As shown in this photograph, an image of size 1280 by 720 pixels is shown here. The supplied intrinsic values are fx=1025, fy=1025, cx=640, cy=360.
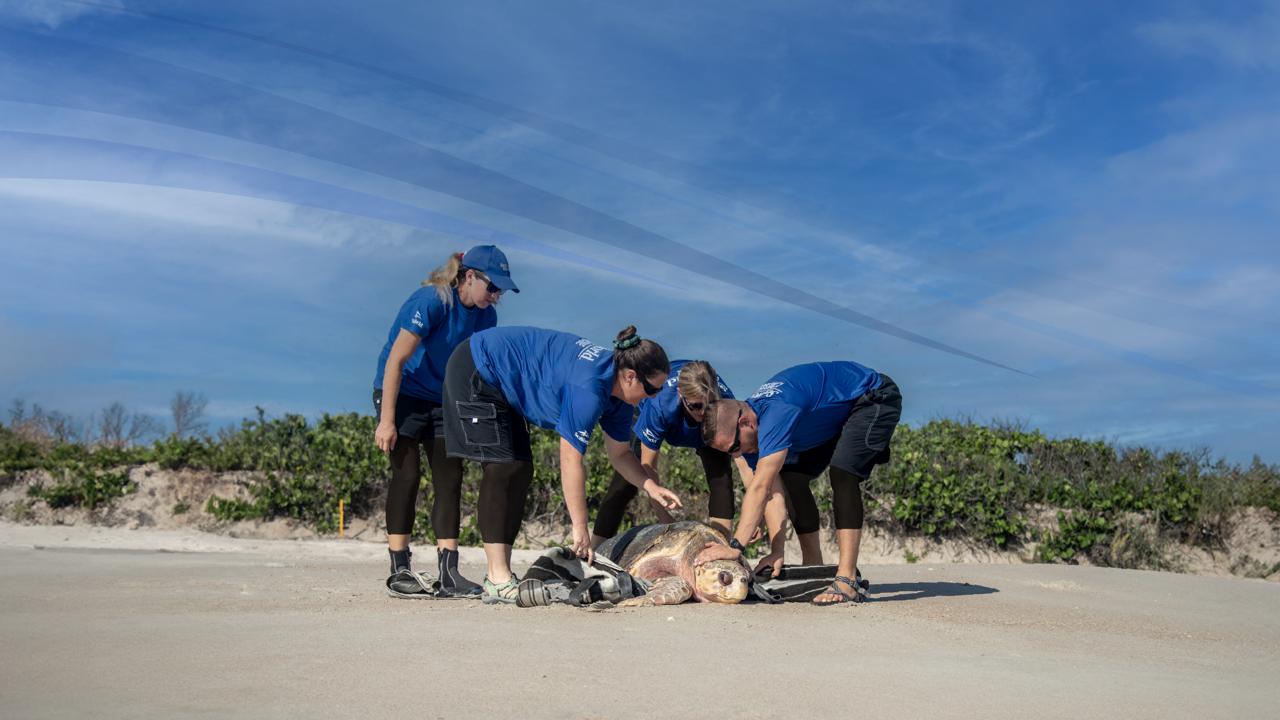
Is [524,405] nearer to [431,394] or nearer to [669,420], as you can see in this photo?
[431,394]

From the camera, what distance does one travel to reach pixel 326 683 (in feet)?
11.9

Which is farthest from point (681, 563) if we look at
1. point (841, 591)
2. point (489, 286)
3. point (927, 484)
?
point (927, 484)

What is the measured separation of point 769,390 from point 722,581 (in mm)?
1125

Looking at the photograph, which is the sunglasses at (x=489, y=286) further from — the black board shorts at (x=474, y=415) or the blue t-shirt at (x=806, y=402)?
the blue t-shirt at (x=806, y=402)

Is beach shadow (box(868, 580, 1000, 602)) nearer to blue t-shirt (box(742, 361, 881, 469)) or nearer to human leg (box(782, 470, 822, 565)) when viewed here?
human leg (box(782, 470, 822, 565))

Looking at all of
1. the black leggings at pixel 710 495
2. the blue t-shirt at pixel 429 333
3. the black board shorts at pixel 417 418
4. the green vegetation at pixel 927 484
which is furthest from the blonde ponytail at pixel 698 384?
the green vegetation at pixel 927 484

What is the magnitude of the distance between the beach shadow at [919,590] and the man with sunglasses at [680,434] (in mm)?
1161

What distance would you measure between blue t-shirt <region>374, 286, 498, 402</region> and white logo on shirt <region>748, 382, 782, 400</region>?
69.6 inches

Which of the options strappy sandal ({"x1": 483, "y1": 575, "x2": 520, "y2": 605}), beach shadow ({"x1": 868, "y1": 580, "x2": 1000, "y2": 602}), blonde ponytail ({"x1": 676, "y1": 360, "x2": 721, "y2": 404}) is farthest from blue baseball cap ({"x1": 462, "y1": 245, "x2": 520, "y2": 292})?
beach shadow ({"x1": 868, "y1": 580, "x2": 1000, "y2": 602})

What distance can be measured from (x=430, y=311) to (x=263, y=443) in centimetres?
636

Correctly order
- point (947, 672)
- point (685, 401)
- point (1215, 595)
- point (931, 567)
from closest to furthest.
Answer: point (947, 672), point (685, 401), point (1215, 595), point (931, 567)

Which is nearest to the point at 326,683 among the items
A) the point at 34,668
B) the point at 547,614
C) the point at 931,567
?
the point at 34,668

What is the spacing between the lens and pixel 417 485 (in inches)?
245

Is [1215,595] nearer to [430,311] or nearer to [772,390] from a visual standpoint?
[772,390]
